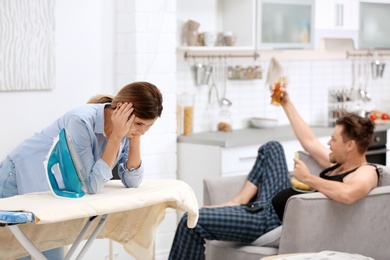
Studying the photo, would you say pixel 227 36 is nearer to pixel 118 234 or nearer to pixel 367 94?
pixel 367 94

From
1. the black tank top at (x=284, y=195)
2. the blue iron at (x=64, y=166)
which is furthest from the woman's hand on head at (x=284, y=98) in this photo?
the blue iron at (x=64, y=166)

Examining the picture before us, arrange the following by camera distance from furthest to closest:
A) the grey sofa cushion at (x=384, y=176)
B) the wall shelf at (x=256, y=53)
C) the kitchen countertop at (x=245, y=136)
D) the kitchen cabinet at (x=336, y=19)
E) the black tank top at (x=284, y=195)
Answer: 1. the kitchen cabinet at (x=336, y=19)
2. the wall shelf at (x=256, y=53)
3. the kitchen countertop at (x=245, y=136)
4. the black tank top at (x=284, y=195)
5. the grey sofa cushion at (x=384, y=176)

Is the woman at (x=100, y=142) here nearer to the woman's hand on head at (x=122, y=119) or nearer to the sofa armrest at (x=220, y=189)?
the woman's hand on head at (x=122, y=119)

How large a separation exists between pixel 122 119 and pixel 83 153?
0.21 m

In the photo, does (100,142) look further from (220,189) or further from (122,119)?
(220,189)

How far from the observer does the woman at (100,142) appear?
311 centimetres

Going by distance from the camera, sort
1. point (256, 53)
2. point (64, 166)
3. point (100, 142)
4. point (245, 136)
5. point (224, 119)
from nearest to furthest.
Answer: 1. point (64, 166)
2. point (100, 142)
3. point (245, 136)
4. point (224, 119)
5. point (256, 53)

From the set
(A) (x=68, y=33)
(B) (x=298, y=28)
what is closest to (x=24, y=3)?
(A) (x=68, y=33)

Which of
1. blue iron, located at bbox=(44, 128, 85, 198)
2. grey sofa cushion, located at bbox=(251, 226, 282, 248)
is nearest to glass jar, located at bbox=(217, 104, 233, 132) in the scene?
grey sofa cushion, located at bbox=(251, 226, 282, 248)

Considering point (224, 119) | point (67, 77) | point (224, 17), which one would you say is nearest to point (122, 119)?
point (67, 77)

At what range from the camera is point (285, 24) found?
6.20 m

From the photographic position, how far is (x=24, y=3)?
4.59m

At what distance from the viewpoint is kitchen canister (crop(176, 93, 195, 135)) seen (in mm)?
5660

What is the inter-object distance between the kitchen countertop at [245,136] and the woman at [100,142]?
2.07 metres
